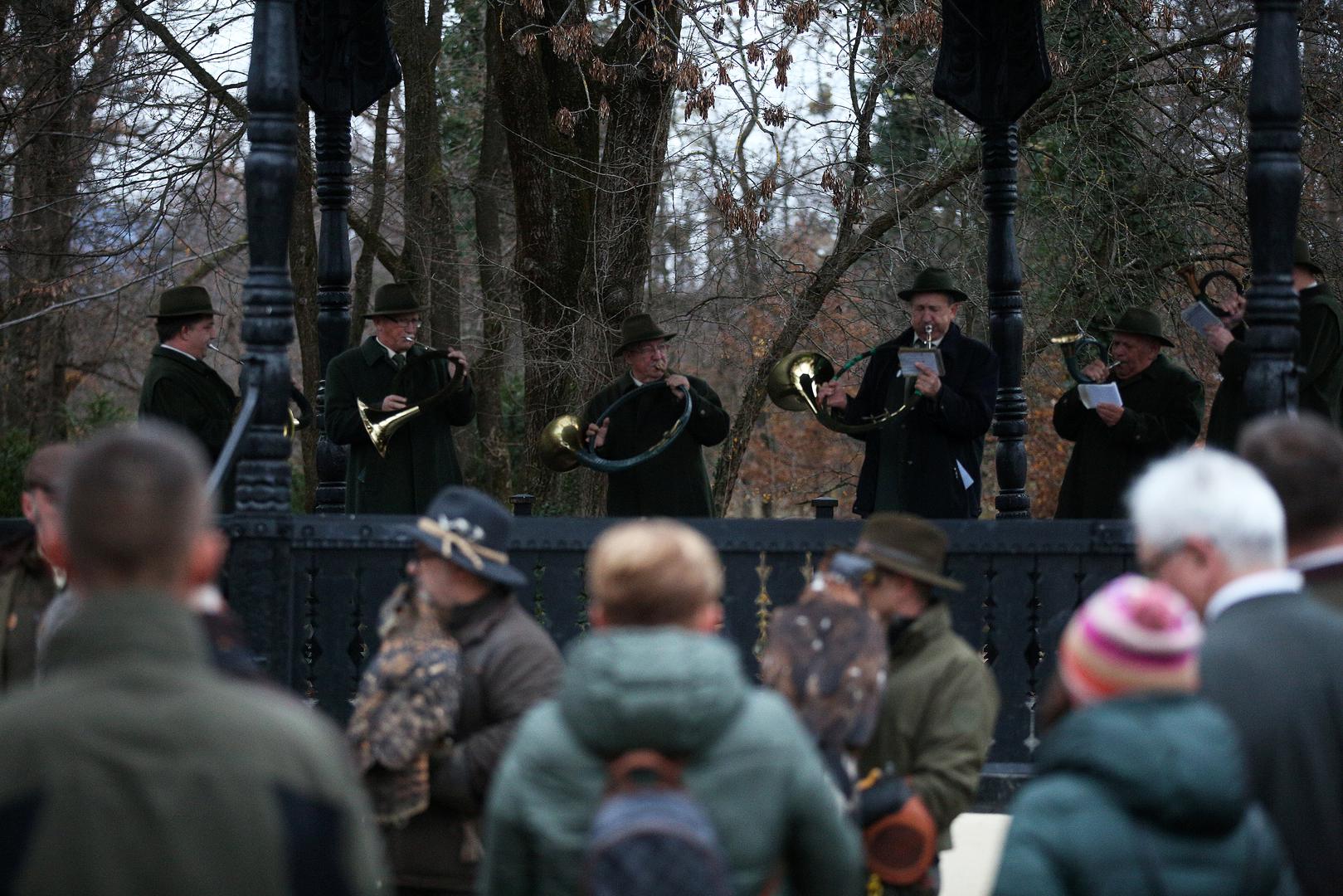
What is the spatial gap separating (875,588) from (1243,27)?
34.7 ft

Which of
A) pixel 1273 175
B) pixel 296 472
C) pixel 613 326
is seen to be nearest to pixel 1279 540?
pixel 1273 175

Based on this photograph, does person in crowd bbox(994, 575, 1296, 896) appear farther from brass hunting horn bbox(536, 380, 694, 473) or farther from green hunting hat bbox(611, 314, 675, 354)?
green hunting hat bbox(611, 314, 675, 354)

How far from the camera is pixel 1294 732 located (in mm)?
3066

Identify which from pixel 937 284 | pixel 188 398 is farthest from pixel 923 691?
pixel 188 398

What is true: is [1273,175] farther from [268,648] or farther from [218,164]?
[218,164]

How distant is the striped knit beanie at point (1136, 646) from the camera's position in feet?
8.92

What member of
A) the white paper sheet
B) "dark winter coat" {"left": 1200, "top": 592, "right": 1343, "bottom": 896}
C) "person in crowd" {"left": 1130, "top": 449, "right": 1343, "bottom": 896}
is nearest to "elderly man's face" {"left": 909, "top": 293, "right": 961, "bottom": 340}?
the white paper sheet

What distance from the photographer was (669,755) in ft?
9.52

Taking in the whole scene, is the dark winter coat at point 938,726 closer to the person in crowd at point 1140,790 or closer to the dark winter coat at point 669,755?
the dark winter coat at point 669,755

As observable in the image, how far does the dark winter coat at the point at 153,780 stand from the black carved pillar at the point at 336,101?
7.04 m

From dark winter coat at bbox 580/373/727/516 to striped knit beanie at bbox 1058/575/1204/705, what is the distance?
6.40 m

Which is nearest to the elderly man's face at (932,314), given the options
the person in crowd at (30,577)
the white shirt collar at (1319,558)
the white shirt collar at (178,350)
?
the white shirt collar at (178,350)

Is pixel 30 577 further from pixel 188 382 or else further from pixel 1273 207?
pixel 1273 207

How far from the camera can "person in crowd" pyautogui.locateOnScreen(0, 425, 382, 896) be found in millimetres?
2344
